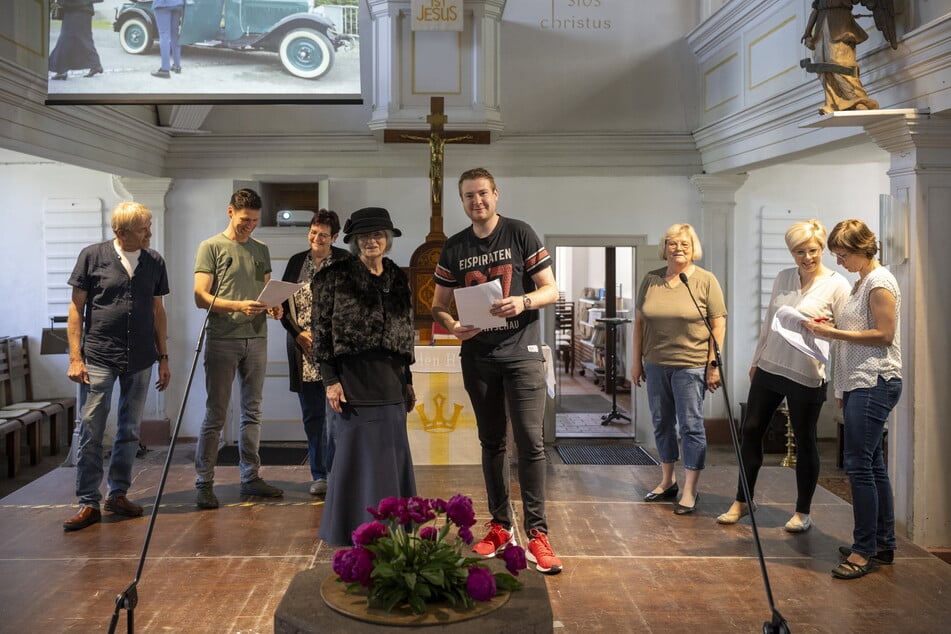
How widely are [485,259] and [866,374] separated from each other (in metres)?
1.44

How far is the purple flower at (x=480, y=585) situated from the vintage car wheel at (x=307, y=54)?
3.91 metres

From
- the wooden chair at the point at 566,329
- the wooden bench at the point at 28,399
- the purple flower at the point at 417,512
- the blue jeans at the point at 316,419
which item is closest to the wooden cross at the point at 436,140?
the blue jeans at the point at 316,419

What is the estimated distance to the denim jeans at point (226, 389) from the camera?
4098 mm

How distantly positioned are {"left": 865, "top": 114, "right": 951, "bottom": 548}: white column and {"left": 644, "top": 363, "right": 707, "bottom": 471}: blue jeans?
1076 millimetres

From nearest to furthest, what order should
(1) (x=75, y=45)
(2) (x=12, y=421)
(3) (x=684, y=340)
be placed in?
(3) (x=684, y=340) → (1) (x=75, y=45) → (2) (x=12, y=421)

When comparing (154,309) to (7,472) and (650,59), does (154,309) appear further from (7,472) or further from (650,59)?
(650,59)

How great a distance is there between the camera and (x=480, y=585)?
6.86ft

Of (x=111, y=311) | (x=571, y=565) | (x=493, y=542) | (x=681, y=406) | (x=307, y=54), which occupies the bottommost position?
(x=571, y=565)

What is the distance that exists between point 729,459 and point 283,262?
4122mm

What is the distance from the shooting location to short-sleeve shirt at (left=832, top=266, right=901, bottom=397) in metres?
3.27

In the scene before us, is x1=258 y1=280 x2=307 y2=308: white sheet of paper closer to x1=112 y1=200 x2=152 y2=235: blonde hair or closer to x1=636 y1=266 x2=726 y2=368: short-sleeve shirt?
x1=112 y1=200 x2=152 y2=235: blonde hair

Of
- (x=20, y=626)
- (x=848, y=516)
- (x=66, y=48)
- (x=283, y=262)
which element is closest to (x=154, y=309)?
(x=20, y=626)

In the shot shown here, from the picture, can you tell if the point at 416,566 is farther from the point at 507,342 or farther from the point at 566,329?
the point at 566,329

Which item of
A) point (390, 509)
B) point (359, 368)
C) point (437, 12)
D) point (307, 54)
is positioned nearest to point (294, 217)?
point (437, 12)
